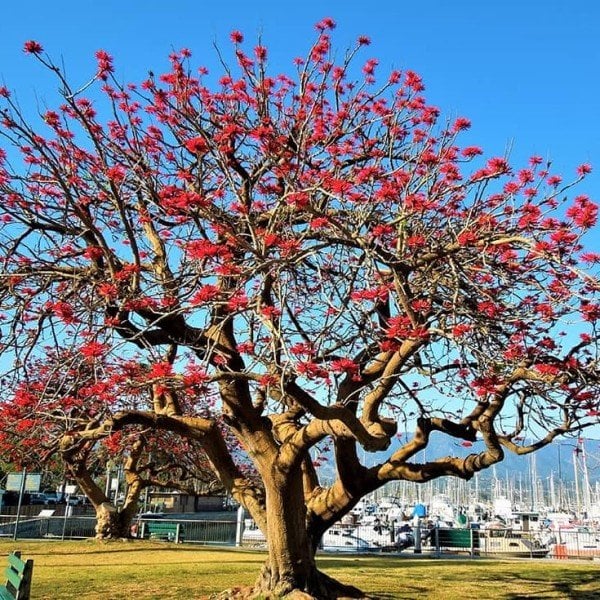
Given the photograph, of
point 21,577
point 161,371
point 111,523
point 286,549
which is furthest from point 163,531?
point 21,577

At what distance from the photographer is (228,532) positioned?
71.4 ft

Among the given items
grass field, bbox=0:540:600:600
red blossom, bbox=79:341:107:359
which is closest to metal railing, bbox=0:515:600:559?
grass field, bbox=0:540:600:600

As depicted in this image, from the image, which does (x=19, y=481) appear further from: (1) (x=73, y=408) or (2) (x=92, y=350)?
(2) (x=92, y=350)

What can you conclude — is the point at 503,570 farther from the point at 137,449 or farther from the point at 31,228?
the point at 31,228

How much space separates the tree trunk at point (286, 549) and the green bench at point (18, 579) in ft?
9.96

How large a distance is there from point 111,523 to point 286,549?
434 inches

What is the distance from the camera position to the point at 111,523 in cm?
1748

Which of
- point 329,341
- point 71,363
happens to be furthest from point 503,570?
point 71,363

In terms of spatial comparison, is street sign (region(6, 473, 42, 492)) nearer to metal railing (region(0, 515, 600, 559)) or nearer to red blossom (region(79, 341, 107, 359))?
metal railing (region(0, 515, 600, 559))

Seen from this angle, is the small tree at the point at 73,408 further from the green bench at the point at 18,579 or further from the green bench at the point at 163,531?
the green bench at the point at 163,531

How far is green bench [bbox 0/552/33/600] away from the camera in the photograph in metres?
5.31

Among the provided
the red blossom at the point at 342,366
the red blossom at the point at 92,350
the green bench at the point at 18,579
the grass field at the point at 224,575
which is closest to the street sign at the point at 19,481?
the grass field at the point at 224,575

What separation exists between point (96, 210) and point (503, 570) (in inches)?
422

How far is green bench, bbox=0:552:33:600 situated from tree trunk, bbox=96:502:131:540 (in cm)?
1174
